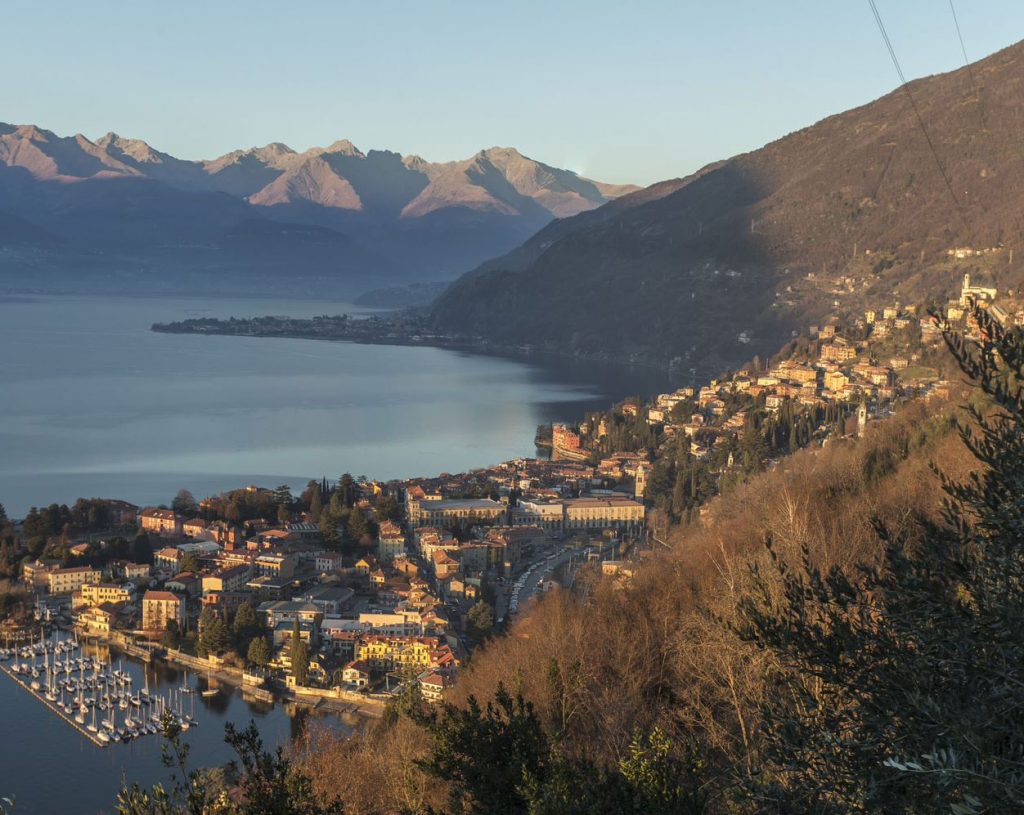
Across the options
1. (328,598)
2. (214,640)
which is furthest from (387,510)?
(214,640)

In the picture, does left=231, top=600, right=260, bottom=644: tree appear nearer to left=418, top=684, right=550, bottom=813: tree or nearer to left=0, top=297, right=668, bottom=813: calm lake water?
left=0, top=297, right=668, bottom=813: calm lake water

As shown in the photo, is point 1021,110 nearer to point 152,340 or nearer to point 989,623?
point 152,340

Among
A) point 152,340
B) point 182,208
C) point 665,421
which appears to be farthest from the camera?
point 182,208

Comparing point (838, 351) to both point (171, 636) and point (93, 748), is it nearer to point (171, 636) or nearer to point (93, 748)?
point (171, 636)

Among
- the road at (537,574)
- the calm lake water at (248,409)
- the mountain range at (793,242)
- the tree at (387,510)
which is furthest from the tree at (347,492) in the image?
the mountain range at (793,242)

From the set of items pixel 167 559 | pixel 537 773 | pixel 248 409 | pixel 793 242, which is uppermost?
pixel 793 242

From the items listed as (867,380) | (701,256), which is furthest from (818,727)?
(701,256)

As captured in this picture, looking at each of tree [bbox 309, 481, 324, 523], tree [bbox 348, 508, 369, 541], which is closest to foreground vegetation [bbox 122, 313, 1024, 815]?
tree [bbox 348, 508, 369, 541]
